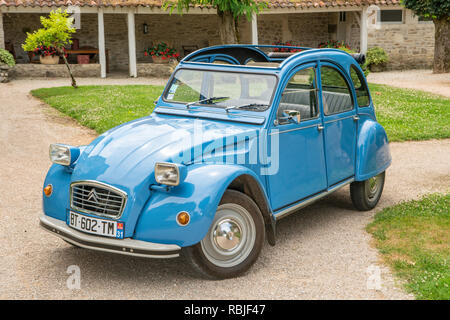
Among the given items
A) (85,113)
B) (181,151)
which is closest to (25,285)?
(181,151)

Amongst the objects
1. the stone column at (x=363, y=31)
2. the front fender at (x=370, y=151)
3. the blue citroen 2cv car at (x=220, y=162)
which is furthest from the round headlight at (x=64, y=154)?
the stone column at (x=363, y=31)

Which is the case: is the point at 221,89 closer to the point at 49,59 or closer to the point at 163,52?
the point at 49,59

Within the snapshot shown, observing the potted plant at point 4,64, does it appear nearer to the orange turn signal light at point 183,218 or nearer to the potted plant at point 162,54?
the potted plant at point 162,54

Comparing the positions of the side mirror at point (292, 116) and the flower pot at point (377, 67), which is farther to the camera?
the flower pot at point (377, 67)

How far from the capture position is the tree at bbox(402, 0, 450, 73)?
65.9 ft

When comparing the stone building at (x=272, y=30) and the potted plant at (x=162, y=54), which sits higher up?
the stone building at (x=272, y=30)

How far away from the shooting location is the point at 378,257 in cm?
531

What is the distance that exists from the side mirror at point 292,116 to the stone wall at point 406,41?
20.0 m

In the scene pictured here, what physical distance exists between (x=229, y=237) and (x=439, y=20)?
1876 centimetres

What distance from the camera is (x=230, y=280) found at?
4.77 m

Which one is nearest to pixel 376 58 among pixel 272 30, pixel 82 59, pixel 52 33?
pixel 272 30

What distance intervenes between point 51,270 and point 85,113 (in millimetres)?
8567

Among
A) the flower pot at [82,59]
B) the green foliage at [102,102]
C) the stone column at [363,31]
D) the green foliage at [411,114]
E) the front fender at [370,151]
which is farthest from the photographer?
the stone column at [363,31]

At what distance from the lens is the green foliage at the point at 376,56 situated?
2345 centimetres
